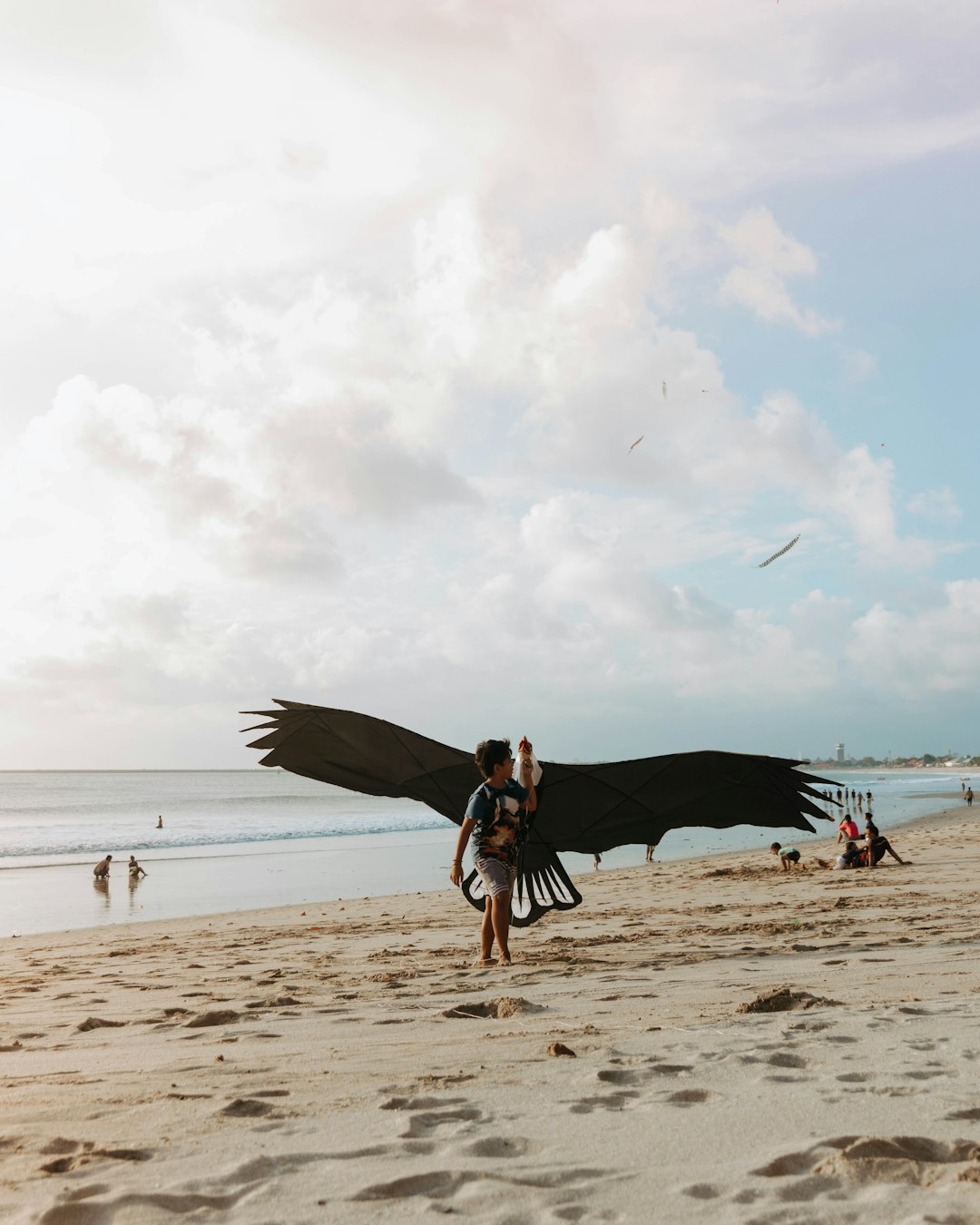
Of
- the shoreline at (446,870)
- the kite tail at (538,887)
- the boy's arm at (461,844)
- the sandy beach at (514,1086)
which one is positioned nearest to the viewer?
the sandy beach at (514,1086)

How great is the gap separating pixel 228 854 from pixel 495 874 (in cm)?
2209

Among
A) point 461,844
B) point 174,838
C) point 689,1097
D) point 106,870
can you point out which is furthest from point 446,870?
point 689,1097

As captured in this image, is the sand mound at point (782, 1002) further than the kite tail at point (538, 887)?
No

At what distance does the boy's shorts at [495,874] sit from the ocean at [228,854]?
866 centimetres

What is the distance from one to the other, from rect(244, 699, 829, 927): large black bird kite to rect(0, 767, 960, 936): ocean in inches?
267

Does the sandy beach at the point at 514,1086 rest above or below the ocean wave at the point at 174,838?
above

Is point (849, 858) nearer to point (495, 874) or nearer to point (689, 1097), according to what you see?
point (495, 874)

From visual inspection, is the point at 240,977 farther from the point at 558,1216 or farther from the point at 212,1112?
the point at 558,1216

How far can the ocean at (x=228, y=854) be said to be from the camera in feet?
51.7

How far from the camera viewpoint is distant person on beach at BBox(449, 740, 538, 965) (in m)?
6.56

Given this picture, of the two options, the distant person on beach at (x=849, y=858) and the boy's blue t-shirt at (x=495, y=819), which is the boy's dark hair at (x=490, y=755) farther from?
the distant person on beach at (x=849, y=858)

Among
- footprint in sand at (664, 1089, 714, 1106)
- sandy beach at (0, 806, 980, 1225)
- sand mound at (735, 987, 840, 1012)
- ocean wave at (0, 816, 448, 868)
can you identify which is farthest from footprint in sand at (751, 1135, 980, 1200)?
ocean wave at (0, 816, 448, 868)

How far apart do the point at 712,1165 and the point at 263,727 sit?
635 cm

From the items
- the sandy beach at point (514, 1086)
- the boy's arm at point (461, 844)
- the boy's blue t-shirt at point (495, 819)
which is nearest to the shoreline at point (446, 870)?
the boy's blue t-shirt at point (495, 819)
